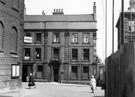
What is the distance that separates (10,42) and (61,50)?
23.4 meters

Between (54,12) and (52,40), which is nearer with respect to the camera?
(52,40)

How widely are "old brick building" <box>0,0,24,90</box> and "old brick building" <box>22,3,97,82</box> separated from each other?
20700 millimetres

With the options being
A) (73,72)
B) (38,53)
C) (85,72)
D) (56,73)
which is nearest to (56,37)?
(38,53)

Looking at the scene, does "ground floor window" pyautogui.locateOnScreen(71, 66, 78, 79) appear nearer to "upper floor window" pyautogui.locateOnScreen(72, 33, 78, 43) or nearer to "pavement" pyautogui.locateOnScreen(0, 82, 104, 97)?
"upper floor window" pyautogui.locateOnScreen(72, 33, 78, 43)

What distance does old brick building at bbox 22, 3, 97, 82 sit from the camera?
44.0 metres

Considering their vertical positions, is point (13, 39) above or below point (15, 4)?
below

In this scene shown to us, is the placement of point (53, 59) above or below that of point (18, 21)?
below

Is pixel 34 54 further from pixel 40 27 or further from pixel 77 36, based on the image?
pixel 77 36

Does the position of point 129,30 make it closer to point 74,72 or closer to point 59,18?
point 74,72

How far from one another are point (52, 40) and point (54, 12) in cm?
682

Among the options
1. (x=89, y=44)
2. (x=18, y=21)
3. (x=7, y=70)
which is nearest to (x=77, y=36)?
(x=89, y=44)

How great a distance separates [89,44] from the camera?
44188 millimetres

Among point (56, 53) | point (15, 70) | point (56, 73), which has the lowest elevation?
point (56, 73)

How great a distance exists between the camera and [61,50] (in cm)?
4453
